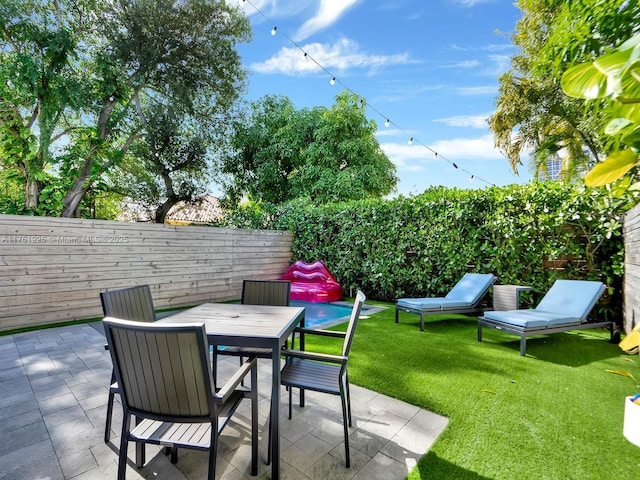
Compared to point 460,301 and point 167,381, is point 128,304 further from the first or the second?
point 460,301

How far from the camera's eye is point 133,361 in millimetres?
1434

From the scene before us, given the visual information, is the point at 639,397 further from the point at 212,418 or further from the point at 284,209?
the point at 284,209

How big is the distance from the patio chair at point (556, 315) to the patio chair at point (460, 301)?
74 centimetres

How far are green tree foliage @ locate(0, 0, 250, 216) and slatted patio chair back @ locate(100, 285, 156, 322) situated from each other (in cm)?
811

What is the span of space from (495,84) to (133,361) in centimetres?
1209

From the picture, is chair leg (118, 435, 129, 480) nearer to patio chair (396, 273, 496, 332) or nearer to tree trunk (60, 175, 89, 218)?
patio chair (396, 273, 496, 332)

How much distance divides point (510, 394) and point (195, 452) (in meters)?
2.58

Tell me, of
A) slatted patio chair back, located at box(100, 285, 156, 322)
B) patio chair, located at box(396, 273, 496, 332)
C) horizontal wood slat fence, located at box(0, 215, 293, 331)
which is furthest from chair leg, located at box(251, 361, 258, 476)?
horizontal wood slat fence, located at box(0, 215, 293, 331)

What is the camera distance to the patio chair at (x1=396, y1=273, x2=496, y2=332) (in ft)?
16.1

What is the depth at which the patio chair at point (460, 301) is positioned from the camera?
4.90 meters

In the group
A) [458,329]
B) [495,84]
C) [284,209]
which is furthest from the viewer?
[495,84]

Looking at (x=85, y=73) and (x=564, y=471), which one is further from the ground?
(x=85, y=73)

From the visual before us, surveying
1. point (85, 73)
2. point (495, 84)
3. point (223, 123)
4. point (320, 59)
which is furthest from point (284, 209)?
point (495, 84)

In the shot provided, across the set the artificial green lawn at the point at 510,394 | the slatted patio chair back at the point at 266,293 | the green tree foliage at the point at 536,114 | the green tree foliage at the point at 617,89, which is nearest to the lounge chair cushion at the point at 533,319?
the artificial green lawn at the point at 510,394
